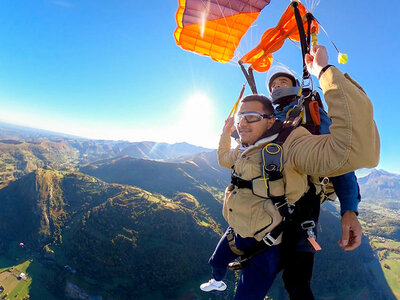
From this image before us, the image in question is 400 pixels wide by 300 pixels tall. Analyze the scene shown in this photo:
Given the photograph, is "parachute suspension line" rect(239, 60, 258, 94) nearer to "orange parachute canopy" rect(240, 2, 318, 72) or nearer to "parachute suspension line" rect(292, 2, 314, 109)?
"orange parachute canopy" rect(240, 2, 318, 72)

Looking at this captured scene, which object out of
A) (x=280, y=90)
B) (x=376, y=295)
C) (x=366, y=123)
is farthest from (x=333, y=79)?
(x=376, y=295)

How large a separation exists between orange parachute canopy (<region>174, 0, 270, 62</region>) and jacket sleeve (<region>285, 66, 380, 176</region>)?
5.55 meters

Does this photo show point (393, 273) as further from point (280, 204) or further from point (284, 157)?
point (284, 157)

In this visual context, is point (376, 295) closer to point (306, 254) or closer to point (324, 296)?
point (324, 296)

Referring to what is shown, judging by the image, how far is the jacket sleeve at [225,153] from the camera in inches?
153

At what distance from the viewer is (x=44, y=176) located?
5404 inches

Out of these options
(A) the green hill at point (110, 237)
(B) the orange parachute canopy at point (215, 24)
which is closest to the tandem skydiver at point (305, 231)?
(B) the orange parachute canopy at point (215, 24)

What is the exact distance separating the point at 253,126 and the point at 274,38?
416 cm

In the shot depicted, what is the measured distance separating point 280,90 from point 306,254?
2654 mm

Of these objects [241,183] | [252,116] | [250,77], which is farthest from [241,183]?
[250,77]

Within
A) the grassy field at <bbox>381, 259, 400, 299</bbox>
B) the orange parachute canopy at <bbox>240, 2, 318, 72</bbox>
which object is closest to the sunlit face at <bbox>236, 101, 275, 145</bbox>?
the orange parachute canopy at <bbox>240, 2, 318, 72</bbox>

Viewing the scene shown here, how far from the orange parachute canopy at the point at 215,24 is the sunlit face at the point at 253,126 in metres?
4.67

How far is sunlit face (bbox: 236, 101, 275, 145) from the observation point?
2811 mm

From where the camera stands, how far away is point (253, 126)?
2.81m
